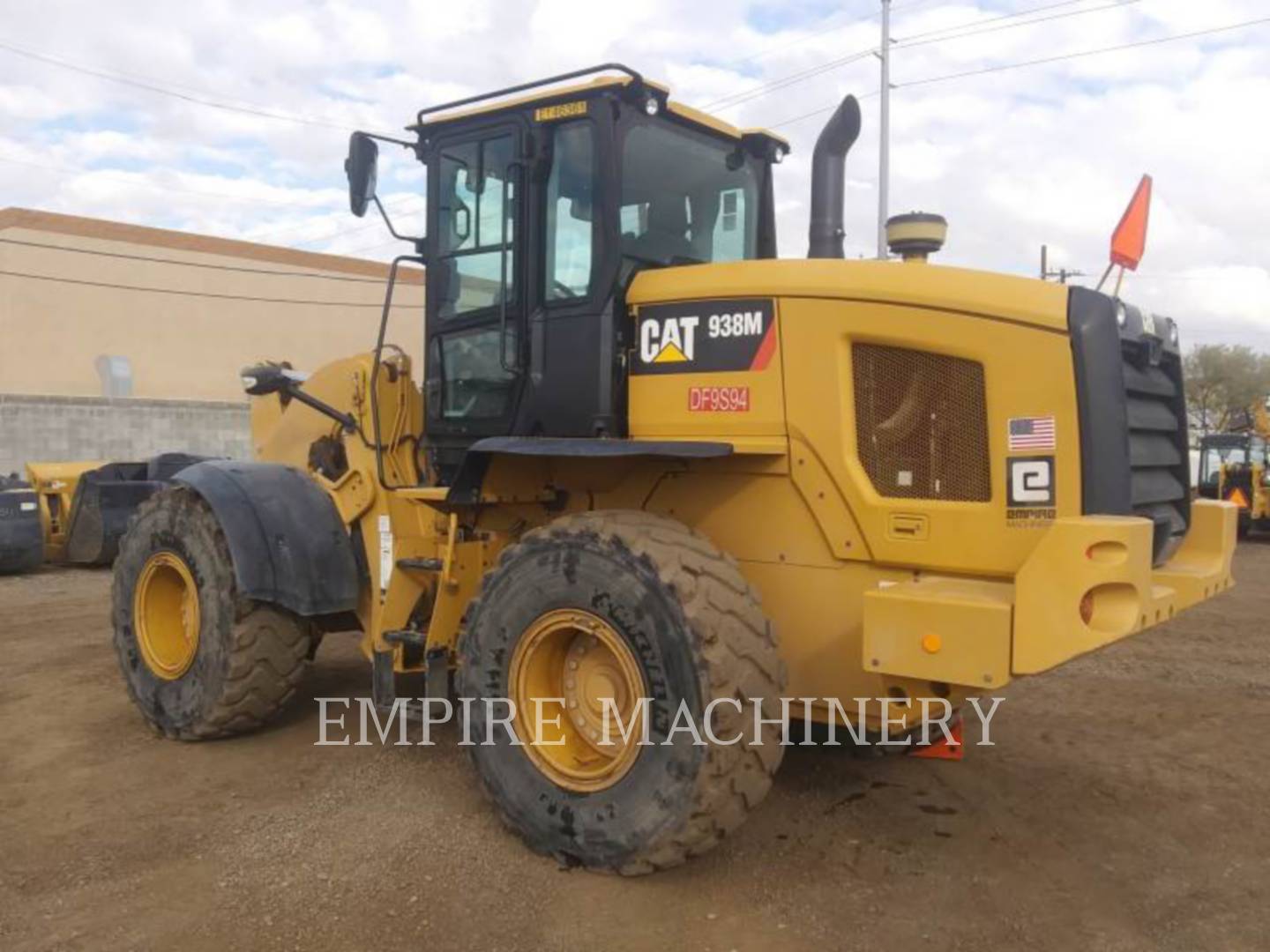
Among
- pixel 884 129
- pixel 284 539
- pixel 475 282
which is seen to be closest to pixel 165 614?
pixel 284 539

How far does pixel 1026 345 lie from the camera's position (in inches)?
144

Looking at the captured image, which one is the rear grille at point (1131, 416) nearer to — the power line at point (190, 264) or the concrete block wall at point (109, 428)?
the concrete block wall at point (109, 428)

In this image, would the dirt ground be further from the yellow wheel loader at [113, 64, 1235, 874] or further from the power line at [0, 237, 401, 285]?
the power line at [0, 237, 401, 285]

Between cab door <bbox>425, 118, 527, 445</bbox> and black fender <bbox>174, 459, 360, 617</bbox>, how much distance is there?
0.71 metres

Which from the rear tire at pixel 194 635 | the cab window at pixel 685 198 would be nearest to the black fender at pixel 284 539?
the rear tire at pixel 194 635

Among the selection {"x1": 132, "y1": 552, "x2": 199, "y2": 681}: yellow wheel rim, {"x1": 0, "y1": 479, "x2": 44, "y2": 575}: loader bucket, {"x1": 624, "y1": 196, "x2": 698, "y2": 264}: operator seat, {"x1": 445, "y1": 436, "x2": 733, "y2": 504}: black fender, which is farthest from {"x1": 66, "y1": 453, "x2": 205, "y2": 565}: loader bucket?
{"x1": 624, "y1": 196, "x2": 698, "y2": 264}: operator seat

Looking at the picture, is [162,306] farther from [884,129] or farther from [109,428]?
[884,129]

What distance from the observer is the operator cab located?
4.48 meters

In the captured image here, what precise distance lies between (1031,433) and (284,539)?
3327mm

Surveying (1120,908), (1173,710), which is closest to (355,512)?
(1120,908)

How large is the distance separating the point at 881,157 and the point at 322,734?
1691 centimetres

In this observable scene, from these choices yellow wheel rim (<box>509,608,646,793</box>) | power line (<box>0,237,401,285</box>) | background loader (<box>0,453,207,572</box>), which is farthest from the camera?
power line (<box>0,237,401,285</box>)

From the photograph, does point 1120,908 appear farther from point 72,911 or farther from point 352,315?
point 352,315

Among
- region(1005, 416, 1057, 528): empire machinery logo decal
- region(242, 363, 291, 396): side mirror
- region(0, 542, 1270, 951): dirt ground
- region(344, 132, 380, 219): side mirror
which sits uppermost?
region(344, 132, 380, 219): side mirror
